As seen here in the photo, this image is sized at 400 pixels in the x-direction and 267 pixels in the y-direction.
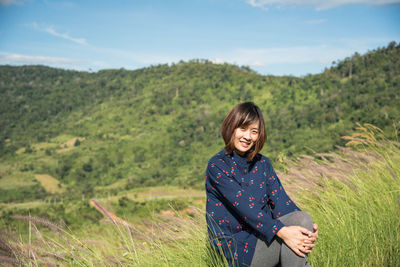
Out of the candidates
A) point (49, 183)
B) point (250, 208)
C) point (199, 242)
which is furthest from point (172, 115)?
→ point (250, 208)

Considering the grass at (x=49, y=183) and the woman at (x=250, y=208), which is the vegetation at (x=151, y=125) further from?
the woman at (x=250, y=208)

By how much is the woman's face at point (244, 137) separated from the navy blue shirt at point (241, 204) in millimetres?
81

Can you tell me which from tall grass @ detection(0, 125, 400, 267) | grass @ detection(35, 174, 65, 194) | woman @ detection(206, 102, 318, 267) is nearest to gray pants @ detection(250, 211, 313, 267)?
woman @ detection(206, 102, 318, 267)

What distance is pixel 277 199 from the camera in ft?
7.41

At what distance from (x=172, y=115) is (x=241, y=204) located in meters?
97.8

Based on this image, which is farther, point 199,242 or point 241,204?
point 199,242

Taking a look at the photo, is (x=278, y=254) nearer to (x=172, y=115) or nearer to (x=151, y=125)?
(x=151, y=125)

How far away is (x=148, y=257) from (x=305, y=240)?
997 mm

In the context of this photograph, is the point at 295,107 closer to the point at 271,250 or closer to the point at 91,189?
the point at 91,189

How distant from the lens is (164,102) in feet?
345

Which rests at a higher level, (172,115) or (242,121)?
(242,121)

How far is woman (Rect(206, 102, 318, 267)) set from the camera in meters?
1.85

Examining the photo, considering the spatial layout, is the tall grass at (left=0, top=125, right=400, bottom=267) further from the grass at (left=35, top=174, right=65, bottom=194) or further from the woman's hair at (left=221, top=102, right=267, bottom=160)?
the grass at (left=35, top=174, right=65, bottom=194)

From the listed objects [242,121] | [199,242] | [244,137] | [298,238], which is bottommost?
[199,242]
